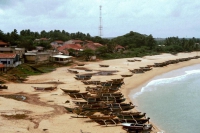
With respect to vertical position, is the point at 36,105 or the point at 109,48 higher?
the point at 109,48

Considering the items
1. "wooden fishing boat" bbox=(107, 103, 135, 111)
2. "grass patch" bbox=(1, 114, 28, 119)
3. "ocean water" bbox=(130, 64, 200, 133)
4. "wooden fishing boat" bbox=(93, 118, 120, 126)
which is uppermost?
"wooden fishing boat" bbox=(107, 103, 135, 111)

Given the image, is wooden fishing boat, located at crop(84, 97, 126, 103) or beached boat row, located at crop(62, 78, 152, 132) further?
wooden fishing boat, located at crop(84, 97, 126, 103)

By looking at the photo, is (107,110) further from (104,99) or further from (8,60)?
(8,60)

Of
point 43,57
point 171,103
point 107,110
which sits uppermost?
point 43,57

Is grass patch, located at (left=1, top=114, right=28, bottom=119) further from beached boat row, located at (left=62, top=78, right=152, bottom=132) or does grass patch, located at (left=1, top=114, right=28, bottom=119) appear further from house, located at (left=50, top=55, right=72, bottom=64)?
house, located at (left=50, top=55, right=72, bottom=64)

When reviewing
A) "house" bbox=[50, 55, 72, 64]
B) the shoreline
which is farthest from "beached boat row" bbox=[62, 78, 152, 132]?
"house" bbox=[50, 55, 72, 64]

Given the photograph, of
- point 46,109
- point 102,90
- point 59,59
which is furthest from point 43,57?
point 46,109

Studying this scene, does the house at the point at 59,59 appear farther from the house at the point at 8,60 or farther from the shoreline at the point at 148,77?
the shoreline at the point at 148,77

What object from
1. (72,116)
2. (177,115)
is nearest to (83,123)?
(72,116)

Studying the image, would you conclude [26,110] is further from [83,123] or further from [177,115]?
[177,115]
